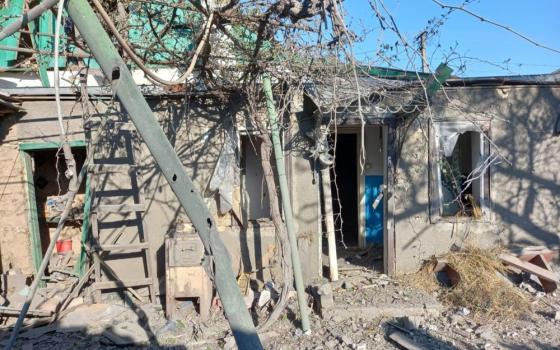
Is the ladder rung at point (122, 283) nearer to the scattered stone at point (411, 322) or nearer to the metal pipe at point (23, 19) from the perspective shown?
the scattered stone at point (411, 322)

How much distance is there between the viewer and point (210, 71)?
450 cm

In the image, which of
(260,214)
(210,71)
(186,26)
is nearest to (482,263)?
(260,214)

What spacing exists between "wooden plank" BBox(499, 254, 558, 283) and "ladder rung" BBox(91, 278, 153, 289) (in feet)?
17.1

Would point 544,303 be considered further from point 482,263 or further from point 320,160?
point 320,160

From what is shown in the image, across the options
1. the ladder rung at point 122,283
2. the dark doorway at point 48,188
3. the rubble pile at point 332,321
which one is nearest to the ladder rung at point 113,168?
the dark doorway at point 48,188

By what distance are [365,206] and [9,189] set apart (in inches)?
241

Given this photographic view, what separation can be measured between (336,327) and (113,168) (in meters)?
3.72

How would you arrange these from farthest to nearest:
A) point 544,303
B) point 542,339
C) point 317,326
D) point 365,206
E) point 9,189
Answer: point 365,206 → point 9,189 → point 544,303 → point 317,326 → point 542,339

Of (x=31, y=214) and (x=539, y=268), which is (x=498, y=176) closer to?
(x=539, y=268)

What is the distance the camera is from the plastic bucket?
21.3 feet

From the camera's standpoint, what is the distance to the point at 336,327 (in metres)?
4.68

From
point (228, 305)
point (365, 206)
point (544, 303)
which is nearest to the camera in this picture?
point (228, 305)

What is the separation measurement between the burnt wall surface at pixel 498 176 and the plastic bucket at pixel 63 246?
5.53 metres

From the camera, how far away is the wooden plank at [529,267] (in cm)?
534
